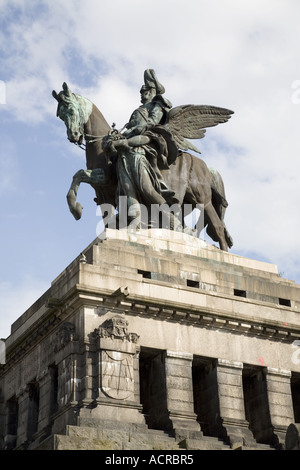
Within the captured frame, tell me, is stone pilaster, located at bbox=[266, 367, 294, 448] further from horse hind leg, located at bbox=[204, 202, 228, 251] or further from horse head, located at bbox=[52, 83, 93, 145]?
horse head, located at bbox=[52, 83, 93, 145]

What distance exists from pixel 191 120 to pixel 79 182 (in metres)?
6.05

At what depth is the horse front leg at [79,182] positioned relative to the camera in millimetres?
42562

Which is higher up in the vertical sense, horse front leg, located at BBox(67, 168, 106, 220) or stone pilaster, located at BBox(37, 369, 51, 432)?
horse front leg, located at BBox(67, 168, 106, 220)

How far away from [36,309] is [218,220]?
9.51m

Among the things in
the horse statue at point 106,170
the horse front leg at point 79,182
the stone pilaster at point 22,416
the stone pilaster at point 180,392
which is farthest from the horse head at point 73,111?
the stone pilaster at point 180,392

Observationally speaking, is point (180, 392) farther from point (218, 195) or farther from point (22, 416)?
point (218, 195)

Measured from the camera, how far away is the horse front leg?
4256 centimetres

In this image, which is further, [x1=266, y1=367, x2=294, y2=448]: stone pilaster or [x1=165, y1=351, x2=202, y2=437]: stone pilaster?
[x1=266, y1=367, x2=294, y2=448]: stone pilaster

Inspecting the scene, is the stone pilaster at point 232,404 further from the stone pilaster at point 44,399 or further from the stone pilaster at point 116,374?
the stone pilaster at point 44,399

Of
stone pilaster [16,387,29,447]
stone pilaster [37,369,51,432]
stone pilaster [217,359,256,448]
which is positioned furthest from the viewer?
stone pilaster [16,387,29,447]

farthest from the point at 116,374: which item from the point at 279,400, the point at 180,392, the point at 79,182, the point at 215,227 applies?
the point at 215,227

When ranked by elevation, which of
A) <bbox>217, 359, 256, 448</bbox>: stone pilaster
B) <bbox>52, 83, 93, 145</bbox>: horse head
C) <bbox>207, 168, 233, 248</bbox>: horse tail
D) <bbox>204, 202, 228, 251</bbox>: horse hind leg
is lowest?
<bbox>217, 359, 256, 448</bbox>: stone pilaster

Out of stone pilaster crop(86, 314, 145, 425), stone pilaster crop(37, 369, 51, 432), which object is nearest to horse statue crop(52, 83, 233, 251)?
stone pilaster crop(37, 369, 51, 432)

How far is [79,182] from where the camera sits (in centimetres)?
4284
